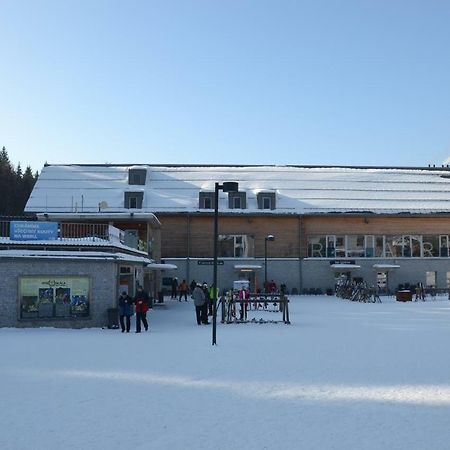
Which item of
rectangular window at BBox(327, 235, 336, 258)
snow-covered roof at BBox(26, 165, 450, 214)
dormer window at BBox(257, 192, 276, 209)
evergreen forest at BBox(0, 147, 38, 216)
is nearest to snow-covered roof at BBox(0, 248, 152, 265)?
snow-covered roof at BBox(26, 165, 450, 214)

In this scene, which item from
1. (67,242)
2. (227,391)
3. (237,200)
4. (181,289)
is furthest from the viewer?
(237,200)

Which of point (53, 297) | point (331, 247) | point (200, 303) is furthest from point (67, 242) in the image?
point (331, 247)

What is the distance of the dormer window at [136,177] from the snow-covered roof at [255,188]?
469 mm

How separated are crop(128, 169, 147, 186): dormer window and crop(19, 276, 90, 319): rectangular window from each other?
32.3m

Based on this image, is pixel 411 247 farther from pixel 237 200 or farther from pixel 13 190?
pixel 13 190

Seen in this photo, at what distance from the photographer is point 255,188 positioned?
5478 centimetres

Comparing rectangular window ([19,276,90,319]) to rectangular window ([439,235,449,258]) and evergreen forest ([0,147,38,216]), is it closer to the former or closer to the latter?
rectangular window ([439,235,449,258])

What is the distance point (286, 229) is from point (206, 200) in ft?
23.6

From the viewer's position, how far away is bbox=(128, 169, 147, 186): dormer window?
5547 centimetres

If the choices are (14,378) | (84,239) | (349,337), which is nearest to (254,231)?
(84,239)

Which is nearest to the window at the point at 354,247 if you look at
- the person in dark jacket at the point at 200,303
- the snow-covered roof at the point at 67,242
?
the person in dark jacket at the point at 200,303

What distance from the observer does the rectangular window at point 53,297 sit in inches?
907

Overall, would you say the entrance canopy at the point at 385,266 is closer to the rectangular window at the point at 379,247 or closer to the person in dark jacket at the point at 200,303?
the rectangular window at the point at 379,247

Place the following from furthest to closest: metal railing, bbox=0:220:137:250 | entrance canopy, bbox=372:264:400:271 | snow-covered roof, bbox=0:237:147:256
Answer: entrance canopy, bbox=372:264:400:271
metal railing, bbox=0:220:137:250
snow-covered roof, bbox=0:237:147:256
